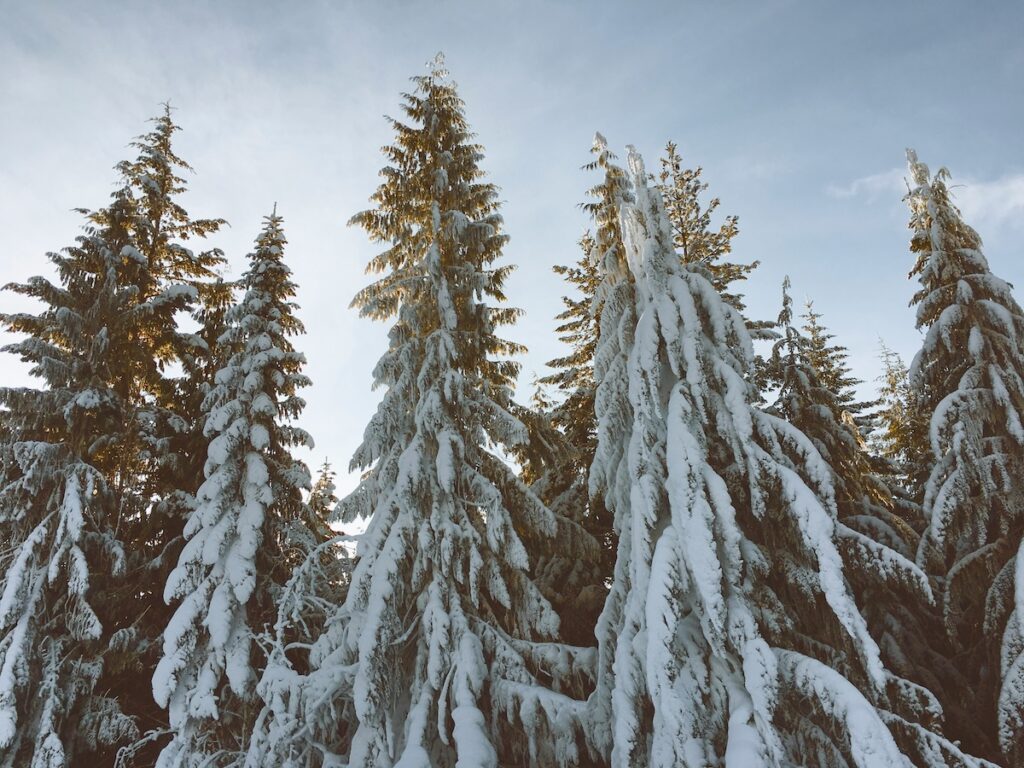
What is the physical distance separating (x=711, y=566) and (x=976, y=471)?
693 centimetres

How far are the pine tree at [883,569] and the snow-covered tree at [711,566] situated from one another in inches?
16.6

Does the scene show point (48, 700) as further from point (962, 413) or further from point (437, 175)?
point (962, 413)

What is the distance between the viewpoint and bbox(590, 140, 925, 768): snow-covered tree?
5469 mm

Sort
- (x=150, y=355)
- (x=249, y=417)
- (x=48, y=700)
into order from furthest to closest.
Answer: (x=150, y=355)
(x=249, y=417)
(x=48, y=700)

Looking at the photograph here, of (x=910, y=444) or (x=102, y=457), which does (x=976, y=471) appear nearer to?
(x=910, y=444)

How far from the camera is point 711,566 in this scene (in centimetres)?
593

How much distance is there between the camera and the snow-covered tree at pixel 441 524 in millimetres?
8242

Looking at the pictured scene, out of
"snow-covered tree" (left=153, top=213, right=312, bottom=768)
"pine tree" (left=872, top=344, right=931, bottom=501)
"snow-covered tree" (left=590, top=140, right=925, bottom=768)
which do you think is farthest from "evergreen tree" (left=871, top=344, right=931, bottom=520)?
"snow-covered tree" (left=153, top=213, right=312, bottom=768)

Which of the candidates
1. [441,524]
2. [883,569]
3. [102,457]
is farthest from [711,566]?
[102,457]

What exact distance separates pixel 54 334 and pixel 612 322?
13986mm

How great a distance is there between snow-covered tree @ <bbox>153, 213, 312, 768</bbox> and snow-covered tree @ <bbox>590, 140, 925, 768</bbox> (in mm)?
7840

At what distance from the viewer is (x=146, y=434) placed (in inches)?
569

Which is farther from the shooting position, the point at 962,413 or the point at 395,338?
the point at 395,338

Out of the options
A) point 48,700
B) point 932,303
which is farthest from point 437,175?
point 48,700
